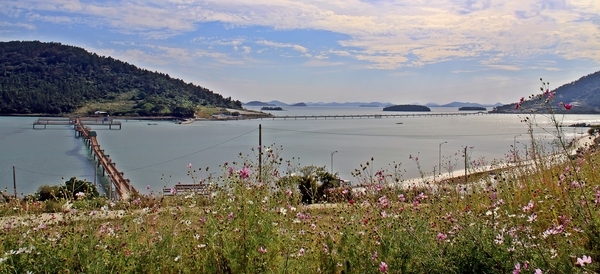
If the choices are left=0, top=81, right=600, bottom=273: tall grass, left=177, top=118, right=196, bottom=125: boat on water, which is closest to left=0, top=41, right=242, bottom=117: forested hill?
left=177, top=118, right=196, bottom=125: boat on water

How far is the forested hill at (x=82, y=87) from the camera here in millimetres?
104625

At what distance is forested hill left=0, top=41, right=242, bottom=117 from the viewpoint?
104625 millimetres

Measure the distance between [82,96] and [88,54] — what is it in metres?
37.4

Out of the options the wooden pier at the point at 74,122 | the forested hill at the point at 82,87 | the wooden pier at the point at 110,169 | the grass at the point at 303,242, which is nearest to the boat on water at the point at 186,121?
the forested hill at the point at 82,87

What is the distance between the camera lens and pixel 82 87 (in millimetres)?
115062

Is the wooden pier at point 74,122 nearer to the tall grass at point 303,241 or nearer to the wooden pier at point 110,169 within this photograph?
the wooden pier at point 110,169

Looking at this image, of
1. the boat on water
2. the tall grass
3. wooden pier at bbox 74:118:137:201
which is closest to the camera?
the tall grass

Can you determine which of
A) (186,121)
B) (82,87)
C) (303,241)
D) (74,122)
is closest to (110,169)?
(303,241)

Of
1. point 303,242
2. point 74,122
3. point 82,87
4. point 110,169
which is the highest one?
point 82,87

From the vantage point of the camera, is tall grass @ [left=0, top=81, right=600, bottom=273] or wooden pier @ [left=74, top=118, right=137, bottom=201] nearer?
tall grass @ [left=0, top=81, right=600, bottom=273]

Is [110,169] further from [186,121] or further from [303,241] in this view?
[186,121]

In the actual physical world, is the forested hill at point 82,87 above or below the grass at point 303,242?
above

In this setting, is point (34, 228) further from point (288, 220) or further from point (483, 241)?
point (483, 241)

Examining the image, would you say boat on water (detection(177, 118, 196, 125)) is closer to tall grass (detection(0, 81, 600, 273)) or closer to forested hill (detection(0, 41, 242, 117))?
forested hill (detection(0, 41, 242, 117))
